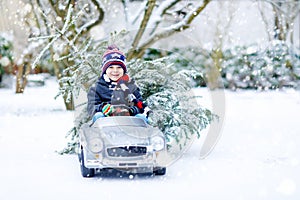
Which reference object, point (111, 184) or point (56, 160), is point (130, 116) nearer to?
point (111, 184)

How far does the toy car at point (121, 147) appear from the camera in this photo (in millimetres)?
5320

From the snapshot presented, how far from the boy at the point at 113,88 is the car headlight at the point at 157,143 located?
2.04ft

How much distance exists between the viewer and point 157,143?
17.9ft

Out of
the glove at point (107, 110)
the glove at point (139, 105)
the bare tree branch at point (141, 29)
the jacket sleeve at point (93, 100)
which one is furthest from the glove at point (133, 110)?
the bare tree branch at point (141, 29)

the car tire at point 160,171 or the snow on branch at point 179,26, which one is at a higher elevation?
the snow on branch at point 179,26

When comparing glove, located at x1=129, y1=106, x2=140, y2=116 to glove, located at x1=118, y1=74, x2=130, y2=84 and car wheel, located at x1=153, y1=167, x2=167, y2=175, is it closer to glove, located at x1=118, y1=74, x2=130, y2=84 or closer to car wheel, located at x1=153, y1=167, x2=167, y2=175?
glove, located at x1=118, y1=74, x2=130, y2=84

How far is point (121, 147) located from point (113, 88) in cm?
103

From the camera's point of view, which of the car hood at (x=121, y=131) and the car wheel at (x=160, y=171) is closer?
the car hood at (x=121, y=131)

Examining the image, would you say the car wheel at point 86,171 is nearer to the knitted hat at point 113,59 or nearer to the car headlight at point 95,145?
the car headlight at point 95,145

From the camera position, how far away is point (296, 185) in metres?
5.20

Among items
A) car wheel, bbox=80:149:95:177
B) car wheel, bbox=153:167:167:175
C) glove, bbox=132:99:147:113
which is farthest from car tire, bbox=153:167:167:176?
glove, bbox=132:99:147:113

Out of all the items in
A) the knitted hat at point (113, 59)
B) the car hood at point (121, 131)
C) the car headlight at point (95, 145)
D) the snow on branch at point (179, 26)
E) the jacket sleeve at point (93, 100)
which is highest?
the snow on branch at point (179, 26)

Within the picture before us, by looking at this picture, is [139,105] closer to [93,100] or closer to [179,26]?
[93,100]

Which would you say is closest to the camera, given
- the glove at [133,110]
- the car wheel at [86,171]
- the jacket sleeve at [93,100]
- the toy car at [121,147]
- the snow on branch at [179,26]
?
the toy car at [121,147]
